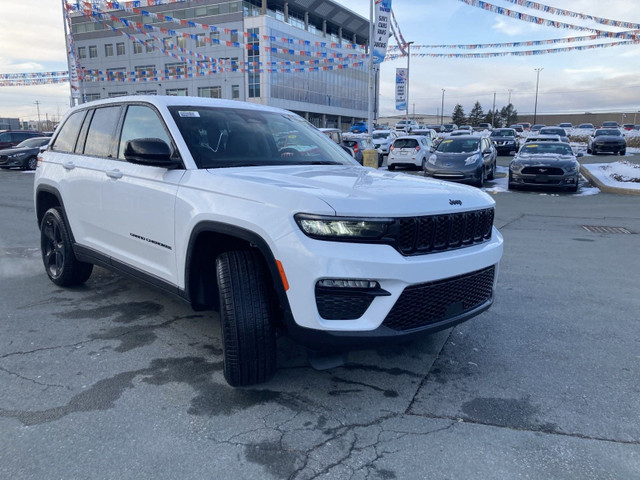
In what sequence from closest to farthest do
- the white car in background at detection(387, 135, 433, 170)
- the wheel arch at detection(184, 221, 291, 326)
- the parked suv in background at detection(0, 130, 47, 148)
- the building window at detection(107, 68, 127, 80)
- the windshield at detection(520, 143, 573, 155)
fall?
the wheel arch at detection(184, 221, 291, 326) < the windshield at detection(520, 143, 573, 155) < the white car in background at detection(387, 135, 433, 170) < the parked suv in background at detection(0, 130, 47, 148) < the building window at detection(107, 68, 127, 80)

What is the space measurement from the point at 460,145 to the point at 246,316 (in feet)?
49.4

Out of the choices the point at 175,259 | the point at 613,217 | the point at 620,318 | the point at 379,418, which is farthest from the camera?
the point at 613,217

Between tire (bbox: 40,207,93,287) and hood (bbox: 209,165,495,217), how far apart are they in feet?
7.91

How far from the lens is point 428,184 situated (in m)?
3.32

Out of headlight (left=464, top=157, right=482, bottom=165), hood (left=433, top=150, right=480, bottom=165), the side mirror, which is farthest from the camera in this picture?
hood (left=433, top=150, right=480, bottom=165)

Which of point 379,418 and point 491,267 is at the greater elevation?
point 491,267

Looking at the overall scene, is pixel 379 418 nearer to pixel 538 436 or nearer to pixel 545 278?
pixel 538 436

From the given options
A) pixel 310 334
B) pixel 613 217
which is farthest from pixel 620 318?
pixel 613 217

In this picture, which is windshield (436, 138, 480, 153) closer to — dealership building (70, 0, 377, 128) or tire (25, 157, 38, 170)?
tire (25, 157, 38, 170)

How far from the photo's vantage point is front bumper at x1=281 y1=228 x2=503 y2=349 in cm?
255

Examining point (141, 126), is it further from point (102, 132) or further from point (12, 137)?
point (12, 137)

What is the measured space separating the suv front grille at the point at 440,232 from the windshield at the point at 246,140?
4.59 feet

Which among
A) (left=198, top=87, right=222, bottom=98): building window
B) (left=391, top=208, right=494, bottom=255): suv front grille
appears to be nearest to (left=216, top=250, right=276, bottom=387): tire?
(left=391, top=208, right=494, bottom=255): suv front grille

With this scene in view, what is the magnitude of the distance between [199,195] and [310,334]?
118cm
